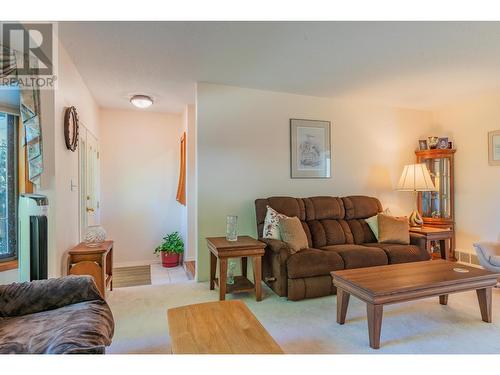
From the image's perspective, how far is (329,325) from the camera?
238 centimetres

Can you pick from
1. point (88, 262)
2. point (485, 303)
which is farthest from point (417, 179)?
point (88, 262)

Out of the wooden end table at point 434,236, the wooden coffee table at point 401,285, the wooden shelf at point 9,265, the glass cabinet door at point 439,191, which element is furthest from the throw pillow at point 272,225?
the glass cabinet door at point 439,191

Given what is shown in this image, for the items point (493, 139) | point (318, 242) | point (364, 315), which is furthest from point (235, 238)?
point (493, 139)

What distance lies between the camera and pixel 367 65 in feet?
9.70

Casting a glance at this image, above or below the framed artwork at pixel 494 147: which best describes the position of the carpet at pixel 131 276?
below

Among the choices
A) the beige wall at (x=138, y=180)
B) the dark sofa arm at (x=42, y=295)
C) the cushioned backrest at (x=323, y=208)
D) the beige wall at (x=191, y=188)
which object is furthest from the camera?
the beige wall at (x=138, y=180)

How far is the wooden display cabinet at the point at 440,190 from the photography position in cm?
434

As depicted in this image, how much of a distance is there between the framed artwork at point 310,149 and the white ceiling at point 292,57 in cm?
44

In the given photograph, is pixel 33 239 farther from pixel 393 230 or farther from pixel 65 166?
pixel 393 230

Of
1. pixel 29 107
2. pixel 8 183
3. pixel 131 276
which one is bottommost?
pixel 131 276

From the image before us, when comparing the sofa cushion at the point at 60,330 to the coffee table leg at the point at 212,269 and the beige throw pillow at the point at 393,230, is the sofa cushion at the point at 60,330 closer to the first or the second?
the coffee table leg at the point at 212,269

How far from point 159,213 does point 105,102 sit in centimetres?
187

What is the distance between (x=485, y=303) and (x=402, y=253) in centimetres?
88

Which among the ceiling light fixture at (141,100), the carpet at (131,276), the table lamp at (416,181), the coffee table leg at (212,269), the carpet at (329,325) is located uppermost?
the ceiling light fixture at (141,100)
